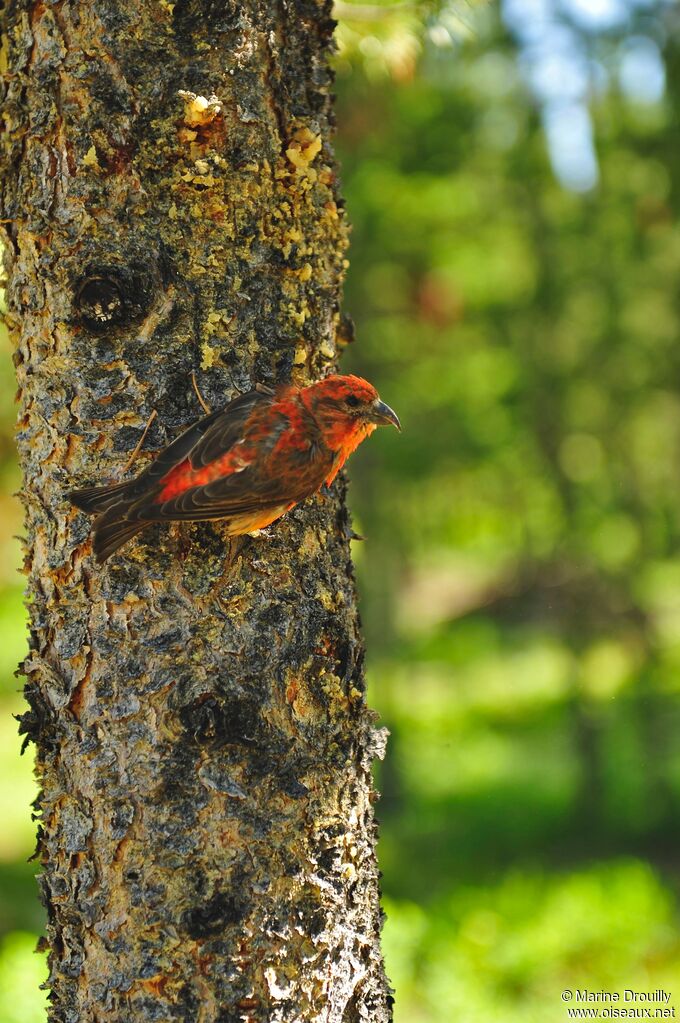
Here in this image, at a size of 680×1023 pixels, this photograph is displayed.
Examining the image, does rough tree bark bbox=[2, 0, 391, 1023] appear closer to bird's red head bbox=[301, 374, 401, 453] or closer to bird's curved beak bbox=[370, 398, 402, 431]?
bird's red head bbox=[301, 374, 401, 453]

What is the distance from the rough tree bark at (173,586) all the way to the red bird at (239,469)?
11cm

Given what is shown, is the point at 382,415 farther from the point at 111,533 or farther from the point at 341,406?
the point at 111,533

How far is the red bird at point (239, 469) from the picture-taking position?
89.4 inches

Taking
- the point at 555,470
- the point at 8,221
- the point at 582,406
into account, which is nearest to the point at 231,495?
the point at 8,221

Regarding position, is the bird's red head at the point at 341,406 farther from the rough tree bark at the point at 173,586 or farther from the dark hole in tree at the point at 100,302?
the dark hole in tree at the point at 100,302

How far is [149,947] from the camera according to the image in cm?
229

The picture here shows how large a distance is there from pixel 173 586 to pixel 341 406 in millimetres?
659

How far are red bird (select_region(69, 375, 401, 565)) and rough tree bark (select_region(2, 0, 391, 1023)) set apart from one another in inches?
4.4

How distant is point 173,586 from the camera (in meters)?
2.38

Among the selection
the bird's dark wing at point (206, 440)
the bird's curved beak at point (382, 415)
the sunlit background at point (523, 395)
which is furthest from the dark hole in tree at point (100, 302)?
the sunlit background at point (523, 395)

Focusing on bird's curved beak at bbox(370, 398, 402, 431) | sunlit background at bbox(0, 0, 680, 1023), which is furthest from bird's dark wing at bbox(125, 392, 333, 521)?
sunlit background at bbox(0, 0, 680, 1023)

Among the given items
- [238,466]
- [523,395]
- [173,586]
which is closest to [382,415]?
[238,466]

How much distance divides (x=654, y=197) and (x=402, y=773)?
6673 mm

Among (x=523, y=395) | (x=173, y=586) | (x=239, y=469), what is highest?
(x=523, y=395)
